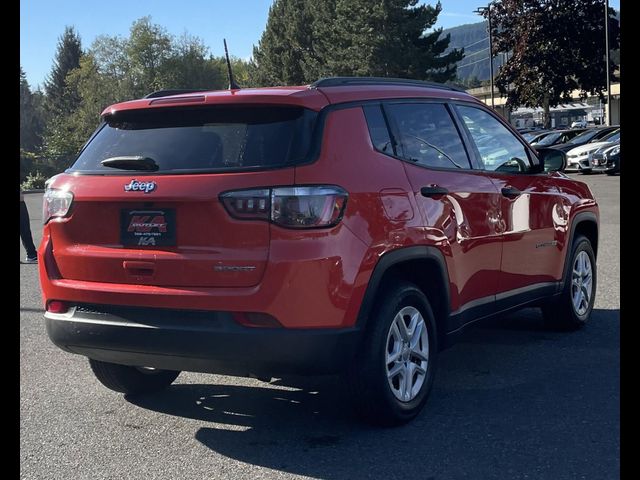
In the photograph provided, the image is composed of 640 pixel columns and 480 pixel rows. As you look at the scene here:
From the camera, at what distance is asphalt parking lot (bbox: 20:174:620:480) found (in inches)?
162

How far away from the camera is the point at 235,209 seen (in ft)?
13.5

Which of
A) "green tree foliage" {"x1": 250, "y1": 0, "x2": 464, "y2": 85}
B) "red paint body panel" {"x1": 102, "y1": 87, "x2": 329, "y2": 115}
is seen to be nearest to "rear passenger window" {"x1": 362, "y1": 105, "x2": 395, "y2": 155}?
"red paint body panel" {"x1": 102, "y1": 87, "x2": 329, "y2": 115}

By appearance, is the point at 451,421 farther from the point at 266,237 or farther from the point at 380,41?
the point at 380,41

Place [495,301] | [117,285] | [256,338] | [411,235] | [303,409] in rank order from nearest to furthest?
Answer: [256,338], [117,285], [411,235], [303,409], [495,301]

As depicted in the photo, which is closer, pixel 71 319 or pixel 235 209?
pixel 235 209

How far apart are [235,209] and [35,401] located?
6.99 feet

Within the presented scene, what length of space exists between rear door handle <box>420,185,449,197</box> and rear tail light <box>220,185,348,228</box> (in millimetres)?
869

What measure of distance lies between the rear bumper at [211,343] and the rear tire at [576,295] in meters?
2.87

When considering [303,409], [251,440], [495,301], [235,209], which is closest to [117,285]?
[235,209]

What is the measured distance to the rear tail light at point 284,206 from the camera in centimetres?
409

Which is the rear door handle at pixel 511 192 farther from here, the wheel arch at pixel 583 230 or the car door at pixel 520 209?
the wheel arch at pixel 583 230

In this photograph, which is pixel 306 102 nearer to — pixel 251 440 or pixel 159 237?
pixel 159 237

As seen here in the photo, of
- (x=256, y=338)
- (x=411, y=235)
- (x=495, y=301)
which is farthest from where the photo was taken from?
(x=495, y=301)

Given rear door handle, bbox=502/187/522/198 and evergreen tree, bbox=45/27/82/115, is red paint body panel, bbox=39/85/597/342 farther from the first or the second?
evergreen tree, bbox=45/27/82/115
